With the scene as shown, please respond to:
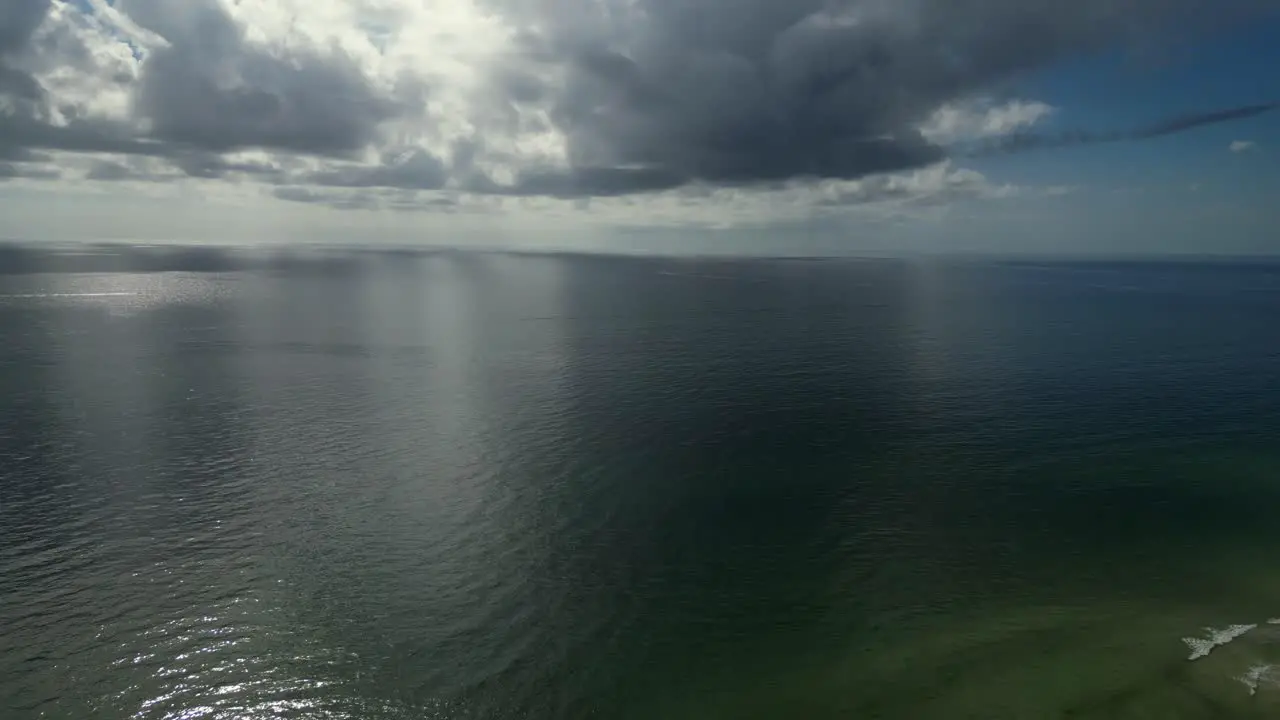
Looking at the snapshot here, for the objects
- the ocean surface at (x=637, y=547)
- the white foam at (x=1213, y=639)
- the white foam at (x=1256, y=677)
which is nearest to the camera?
the white foam at (x=1256, y=677)

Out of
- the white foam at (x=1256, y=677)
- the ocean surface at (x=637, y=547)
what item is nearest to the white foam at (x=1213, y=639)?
the ocean surface at (x=637, y=547)

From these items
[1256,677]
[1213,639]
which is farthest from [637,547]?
[1256,677]

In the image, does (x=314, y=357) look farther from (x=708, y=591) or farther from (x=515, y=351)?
(x=708, y=591)

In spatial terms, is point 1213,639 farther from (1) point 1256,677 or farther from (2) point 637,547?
(2) point 637,547

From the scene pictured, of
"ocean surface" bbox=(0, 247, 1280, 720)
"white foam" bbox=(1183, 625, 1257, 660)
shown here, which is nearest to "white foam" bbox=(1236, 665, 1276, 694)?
"ocean surface" bbox=(0, 247, 1280, 720)

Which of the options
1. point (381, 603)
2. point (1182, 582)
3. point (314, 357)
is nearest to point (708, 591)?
point (381, 603)

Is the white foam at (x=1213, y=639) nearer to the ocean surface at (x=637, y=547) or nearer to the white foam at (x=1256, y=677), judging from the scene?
the ocean surface at (x=637, y=547)
